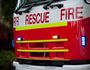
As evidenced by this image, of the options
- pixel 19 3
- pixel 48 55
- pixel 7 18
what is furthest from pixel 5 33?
pixel 48 55

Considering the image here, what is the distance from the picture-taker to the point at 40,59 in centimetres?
819

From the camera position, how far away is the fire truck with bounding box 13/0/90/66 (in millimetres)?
7152

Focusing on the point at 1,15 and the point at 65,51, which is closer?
the point at 65,51

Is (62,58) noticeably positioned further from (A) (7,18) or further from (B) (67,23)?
(A) (7,18)

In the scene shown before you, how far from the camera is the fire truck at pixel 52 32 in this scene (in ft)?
23.5

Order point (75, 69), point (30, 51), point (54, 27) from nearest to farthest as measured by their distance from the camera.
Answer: point (75, 69)
point (54, 27)
point (30, 51)

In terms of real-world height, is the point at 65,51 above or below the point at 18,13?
below

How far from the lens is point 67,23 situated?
24.3ft

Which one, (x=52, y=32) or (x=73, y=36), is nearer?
(x=73, y=36)

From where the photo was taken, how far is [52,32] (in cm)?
775

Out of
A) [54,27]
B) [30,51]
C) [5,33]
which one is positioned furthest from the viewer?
[5,33]

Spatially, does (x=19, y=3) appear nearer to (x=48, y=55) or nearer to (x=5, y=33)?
(x=48, y=55)

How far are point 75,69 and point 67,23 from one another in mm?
844

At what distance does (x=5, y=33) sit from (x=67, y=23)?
9866 millimetres
